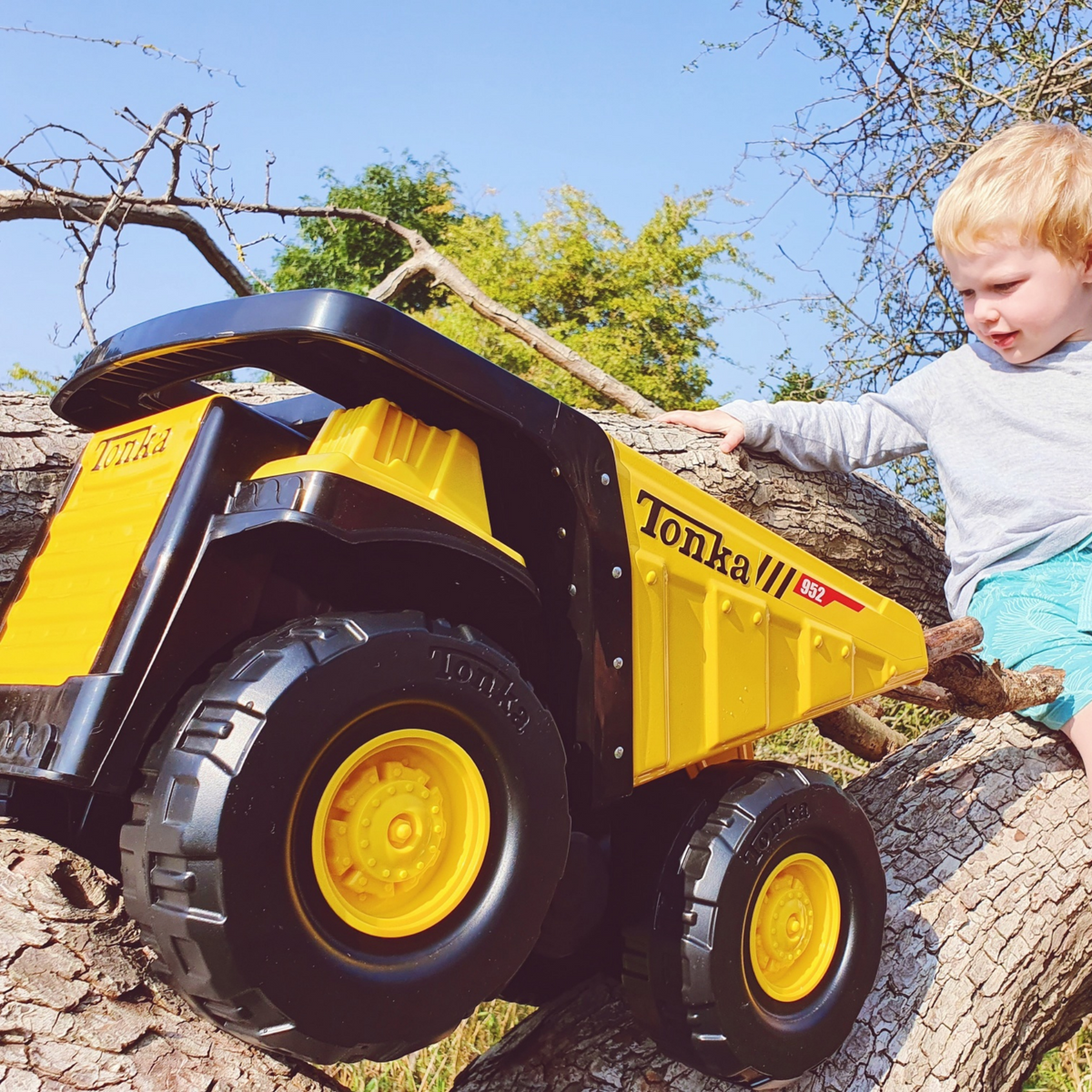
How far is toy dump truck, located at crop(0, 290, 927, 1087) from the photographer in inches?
39.6

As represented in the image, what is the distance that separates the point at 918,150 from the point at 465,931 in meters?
4.82

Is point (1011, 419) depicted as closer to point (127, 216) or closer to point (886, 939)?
point (886, 939)

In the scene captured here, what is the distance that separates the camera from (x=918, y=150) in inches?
194

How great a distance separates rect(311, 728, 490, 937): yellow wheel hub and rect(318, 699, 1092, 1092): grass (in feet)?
2.70

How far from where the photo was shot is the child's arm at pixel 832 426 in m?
2.54

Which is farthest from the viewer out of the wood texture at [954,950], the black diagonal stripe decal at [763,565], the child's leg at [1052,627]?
the child's leg at [1052,627]

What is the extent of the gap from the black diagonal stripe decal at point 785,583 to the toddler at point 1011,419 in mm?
895

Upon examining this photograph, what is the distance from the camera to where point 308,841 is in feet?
3.32

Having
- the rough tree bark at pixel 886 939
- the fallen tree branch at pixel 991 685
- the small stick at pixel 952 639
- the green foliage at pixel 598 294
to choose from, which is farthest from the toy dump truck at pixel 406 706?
the green foliage at pixel 598 294

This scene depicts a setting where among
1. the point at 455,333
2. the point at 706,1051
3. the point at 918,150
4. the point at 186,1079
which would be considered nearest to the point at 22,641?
the point at 186,1079

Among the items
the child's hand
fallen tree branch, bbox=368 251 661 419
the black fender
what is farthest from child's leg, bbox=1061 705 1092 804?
fallen tree branch, bbox=368 251 661 419

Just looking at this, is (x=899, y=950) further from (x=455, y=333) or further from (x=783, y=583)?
(x=455, y=333)

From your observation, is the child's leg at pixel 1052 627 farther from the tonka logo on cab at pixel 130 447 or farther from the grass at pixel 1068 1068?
the tonka logo on cab at pixel 130 447

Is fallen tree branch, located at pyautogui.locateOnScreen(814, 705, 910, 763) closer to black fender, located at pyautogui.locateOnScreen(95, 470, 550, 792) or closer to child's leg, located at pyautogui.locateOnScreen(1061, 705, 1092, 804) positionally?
child's leg, located at pyautogui.locateOnScreen(1061, 705, 1092, 804)
